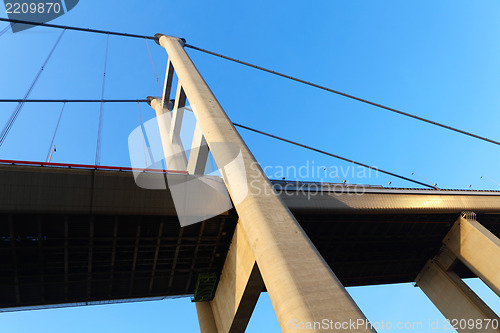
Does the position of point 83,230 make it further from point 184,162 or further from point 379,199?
point 379,199

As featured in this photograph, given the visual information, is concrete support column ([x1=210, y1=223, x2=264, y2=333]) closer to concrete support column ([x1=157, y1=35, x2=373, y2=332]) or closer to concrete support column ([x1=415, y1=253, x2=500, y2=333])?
concrete support column ([x1=157, y1=35, x2=373, y2=332])

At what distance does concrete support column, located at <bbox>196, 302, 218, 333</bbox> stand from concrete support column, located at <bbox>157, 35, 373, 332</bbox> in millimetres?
11457

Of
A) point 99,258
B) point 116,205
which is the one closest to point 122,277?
point 99,258

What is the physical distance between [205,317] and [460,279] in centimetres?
1886

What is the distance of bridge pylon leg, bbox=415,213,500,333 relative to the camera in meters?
22.5

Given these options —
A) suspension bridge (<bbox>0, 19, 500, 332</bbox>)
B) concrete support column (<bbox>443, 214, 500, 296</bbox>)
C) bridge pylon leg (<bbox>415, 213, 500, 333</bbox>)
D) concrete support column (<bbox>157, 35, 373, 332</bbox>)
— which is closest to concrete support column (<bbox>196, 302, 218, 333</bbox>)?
suspension bridge (<bbox>0, 19, 500, 332</bbox>)

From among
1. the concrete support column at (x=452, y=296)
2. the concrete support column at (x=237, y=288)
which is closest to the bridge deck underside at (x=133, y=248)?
the concrete support column at (x=237, y=288)

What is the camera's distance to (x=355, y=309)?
30.8 ft

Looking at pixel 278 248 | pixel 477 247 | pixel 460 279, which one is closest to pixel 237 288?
pixel 278 248

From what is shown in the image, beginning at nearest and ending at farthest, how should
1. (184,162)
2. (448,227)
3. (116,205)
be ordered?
(116,205), (448,227), (184,162)

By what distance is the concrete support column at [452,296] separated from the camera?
2333 cm

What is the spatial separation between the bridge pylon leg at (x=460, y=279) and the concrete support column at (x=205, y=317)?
1749 cm

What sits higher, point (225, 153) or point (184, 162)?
point (184, 162)

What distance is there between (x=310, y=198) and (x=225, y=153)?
7108 millimetres
